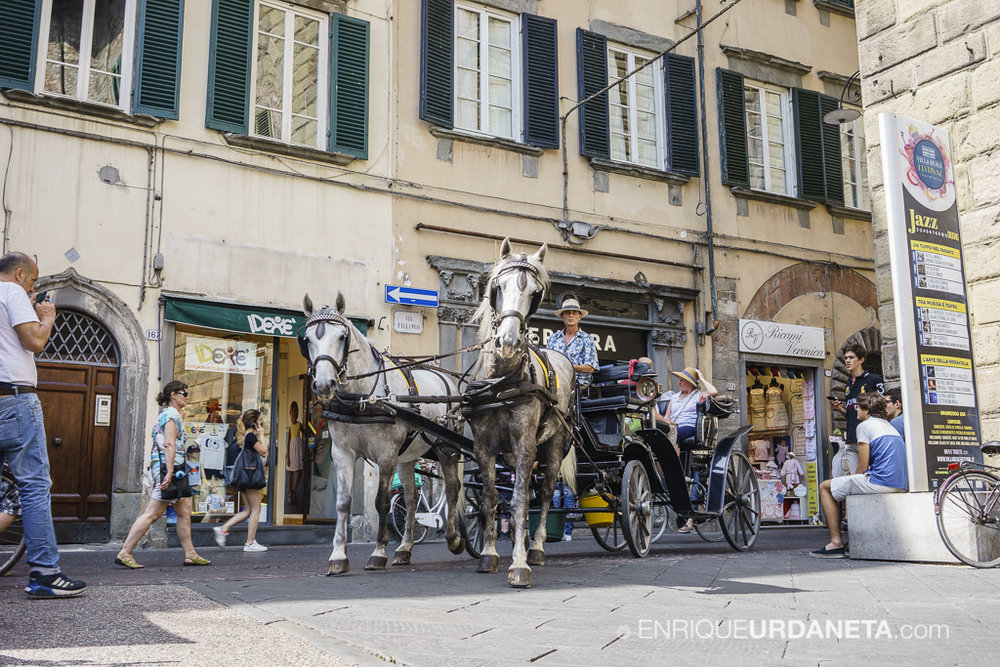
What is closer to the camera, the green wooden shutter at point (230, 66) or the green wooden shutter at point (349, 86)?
the green wooden shutter at point (230, 66)

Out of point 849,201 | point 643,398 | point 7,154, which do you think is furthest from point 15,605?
point 849,201

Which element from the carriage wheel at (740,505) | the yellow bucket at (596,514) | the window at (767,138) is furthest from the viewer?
the window at (767,138)

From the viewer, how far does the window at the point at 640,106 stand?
14.4 metres

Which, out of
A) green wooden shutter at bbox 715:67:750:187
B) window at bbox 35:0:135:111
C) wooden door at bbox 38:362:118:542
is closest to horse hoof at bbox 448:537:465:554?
wooden door at bbox 38:362:118:542

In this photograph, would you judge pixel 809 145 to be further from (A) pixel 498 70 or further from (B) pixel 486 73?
(B) pixel 486 73

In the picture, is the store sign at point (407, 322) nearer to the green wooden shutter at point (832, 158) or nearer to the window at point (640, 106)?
the window at point (640, 106)

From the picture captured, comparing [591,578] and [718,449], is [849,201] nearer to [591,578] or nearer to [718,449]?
[718,449]

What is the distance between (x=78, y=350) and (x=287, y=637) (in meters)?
7.64

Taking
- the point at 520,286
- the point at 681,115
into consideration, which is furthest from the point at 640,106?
the point at 520,286

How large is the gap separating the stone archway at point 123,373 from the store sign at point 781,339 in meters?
8.85

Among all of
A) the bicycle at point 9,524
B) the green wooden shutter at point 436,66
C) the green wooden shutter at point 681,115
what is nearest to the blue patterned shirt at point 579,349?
the bicycle at point 9,524

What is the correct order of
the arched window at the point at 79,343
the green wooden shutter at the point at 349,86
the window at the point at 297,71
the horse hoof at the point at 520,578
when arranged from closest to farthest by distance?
the horse hoof at the point at 520,578
the arched window at the point at 79,343
the window at the point at 297,71
the green wooden shutter at the point at 349,86

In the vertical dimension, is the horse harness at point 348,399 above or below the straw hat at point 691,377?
below

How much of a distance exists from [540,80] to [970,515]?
8893mm
